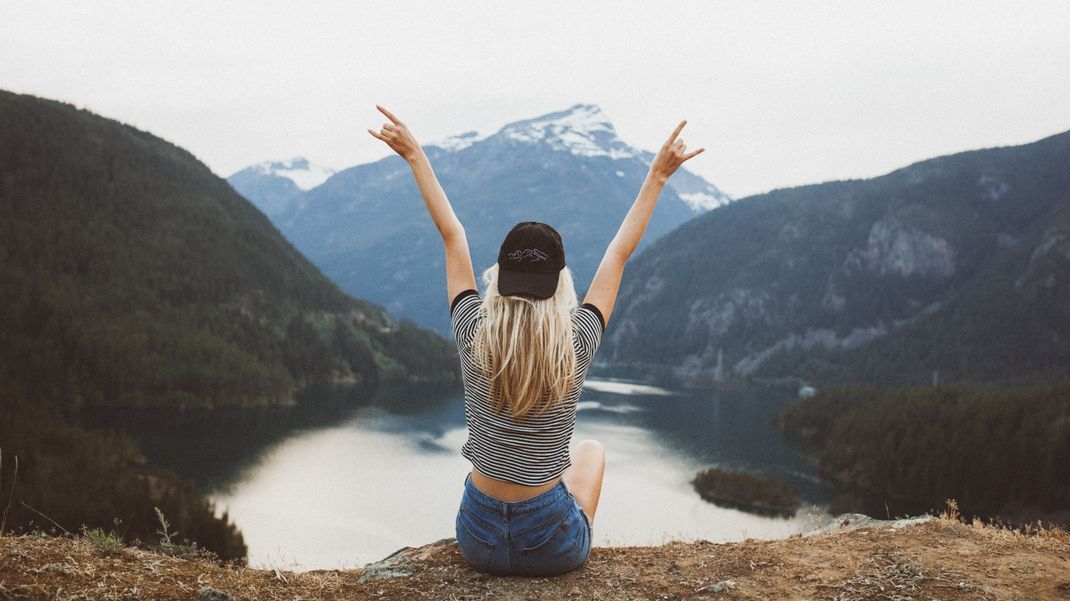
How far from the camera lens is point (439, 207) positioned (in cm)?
487

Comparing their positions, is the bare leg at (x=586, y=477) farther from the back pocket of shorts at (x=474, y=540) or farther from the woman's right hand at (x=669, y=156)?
the woman's right hand at (x=669, y=156)

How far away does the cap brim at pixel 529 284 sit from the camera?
4082 millimetres

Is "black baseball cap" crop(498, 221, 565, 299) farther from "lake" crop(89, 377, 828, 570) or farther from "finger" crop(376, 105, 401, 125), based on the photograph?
"lake" crop(89, 377, 828, 570)

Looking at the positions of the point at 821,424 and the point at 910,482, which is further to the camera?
the point at 821,424

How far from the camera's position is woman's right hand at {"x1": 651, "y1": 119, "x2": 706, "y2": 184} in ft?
16.2

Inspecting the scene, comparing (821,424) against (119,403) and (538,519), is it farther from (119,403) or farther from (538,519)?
(538,519)

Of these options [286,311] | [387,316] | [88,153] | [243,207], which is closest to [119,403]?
[286,311]

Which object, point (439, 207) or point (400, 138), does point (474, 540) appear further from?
point (400, 138)

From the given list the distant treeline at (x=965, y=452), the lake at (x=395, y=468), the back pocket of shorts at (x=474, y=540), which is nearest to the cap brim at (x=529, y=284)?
the back pocket of shorts at (x=474, y=540)

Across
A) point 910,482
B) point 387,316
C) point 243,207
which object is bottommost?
point 910,482

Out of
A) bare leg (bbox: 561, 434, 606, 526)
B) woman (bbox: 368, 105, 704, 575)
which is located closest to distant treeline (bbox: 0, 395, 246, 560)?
bare leg (bbox: 561, 434, 606, 526)

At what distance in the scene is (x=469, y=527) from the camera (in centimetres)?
490

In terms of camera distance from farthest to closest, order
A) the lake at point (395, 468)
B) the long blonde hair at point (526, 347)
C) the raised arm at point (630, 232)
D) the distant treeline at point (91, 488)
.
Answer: the lake at point (395, 468), the distant treeline at point (91, 488), the raised arm at point (630, 232), the long blonde hair at point (526, 347)

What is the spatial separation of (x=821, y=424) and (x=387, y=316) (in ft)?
337
